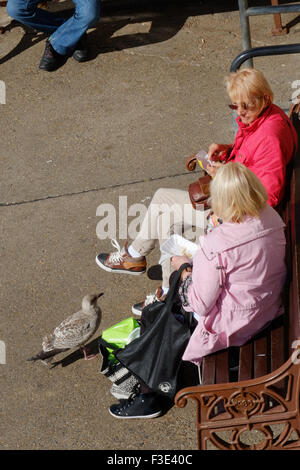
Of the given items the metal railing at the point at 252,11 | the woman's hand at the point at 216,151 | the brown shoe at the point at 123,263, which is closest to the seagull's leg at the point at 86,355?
the brown shoe at the point at 123,263

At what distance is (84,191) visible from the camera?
19.0 ft

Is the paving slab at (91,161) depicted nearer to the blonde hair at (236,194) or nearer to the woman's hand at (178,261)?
the woman's hand at (178,261)

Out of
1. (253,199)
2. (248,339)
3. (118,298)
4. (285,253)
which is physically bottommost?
(118,298)

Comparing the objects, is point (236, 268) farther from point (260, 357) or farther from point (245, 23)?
point (245, 23)

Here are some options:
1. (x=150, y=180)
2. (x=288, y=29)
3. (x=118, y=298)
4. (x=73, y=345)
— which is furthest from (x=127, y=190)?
(x=288, y=29)

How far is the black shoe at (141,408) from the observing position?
3.93 meters

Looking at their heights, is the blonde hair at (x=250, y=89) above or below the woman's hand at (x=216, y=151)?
above

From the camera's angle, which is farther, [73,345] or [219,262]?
[73,345]

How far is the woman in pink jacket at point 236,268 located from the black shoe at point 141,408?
479 mm

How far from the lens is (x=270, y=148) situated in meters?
3.95

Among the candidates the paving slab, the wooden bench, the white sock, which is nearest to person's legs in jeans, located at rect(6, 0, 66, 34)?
the paving slab

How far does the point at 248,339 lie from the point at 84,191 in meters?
2.62

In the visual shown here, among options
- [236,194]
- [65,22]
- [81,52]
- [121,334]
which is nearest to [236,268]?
[236,194]

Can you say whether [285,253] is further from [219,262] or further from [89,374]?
[89,374]
